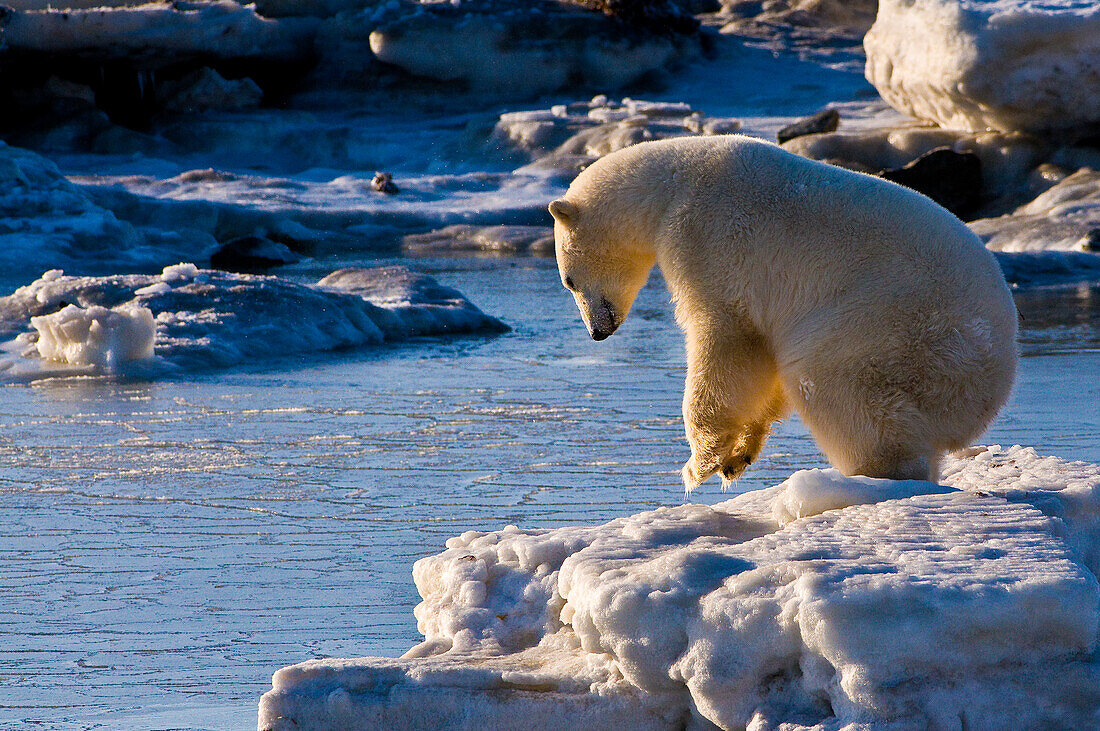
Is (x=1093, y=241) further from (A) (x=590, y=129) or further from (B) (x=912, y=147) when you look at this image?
(A) (x=590, y=129)

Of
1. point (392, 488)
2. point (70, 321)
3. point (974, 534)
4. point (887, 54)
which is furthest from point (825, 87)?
point (974, 534)

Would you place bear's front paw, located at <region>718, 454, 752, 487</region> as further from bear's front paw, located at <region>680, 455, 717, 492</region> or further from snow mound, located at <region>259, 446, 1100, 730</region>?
snow mound, located at <region>259, 446, 1100, 730</region>

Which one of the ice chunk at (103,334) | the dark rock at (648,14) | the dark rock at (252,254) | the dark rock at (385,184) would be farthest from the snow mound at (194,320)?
the dark rock at (648,14)

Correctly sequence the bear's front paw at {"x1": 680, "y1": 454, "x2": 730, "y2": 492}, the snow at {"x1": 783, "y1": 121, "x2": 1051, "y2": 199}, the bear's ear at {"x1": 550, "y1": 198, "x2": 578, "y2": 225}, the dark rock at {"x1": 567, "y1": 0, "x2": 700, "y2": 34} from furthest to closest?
1. the dark rock at {"x1": 567, "y1": 0, "x2": 700, "y2": 34}
2. the snow at {"x1": 783, "y1": 121, "x2": 1051, "y2": 199}
3. the bear's ear at {"x1": 550, "y1": 198, "x2": 578, "y2": 225}
4. the bear's front paw at {"x1": 680, "y1": 454, "x2": 730, "y2": 492}

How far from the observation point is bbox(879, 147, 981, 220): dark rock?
20.0m

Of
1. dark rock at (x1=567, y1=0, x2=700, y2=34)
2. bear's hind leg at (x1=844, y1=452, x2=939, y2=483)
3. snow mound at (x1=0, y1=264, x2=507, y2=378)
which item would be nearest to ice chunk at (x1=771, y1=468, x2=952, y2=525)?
bear's hind leg at (x1=844, y1=452, x2=939, y2=483)

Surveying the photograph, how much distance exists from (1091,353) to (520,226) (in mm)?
12938

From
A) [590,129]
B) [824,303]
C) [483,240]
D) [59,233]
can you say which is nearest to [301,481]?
[824,303]

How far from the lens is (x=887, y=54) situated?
69.3ft

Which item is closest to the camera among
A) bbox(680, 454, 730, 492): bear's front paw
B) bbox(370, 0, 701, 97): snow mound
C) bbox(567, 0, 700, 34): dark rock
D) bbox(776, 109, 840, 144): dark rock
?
bbox(680, 454, 730, 492): bear's front paw

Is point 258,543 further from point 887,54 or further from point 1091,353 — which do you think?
point 887,54

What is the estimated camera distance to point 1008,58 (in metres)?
18.9

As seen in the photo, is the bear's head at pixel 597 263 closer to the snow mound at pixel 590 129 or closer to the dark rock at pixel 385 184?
the dark rock at pixel 385 184

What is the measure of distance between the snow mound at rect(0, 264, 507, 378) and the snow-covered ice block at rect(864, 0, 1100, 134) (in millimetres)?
10722
